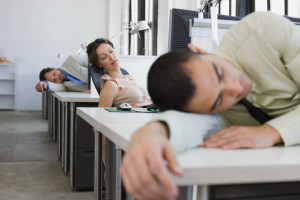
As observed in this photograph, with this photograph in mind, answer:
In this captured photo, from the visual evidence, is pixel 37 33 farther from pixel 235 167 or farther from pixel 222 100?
pixel 235 167

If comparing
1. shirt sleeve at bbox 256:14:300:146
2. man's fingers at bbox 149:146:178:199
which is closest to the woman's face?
shirt sleeve at bbox 256:14:300:146

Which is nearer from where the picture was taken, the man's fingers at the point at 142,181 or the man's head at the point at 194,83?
the man's fingers at the point at 142,181

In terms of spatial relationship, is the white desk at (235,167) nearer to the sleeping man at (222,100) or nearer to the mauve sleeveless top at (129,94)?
the sleeping man at (222,100)

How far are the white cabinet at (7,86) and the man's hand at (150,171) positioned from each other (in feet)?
29.4

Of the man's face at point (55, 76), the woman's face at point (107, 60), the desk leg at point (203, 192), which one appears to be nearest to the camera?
the desk leg at point (203, 192)

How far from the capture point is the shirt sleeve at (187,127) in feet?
2.48

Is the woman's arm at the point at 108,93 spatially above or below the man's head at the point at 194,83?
below

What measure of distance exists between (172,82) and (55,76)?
14.8 ft

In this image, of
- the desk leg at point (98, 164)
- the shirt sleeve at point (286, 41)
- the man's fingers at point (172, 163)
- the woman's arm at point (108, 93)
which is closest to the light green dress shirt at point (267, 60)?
the shirt sleeve at point (286, 41)

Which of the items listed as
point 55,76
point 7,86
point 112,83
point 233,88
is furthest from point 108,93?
point 7,86

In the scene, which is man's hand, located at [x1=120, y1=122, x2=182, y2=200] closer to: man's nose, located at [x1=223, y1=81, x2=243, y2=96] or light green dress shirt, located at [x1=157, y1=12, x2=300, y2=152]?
man's nose, located at [x1=223, y1=81, x2=243, y2=96]

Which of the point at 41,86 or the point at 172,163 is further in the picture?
the point at 41,86

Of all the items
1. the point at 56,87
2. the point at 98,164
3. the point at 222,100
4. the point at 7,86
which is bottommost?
the point at 7,86

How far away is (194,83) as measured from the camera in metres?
0.79
